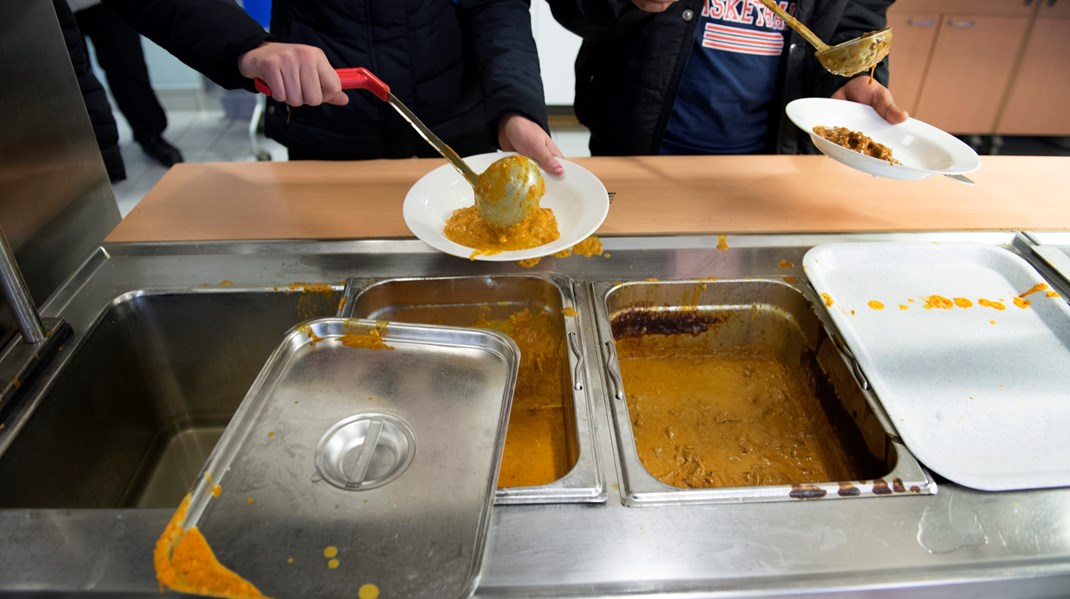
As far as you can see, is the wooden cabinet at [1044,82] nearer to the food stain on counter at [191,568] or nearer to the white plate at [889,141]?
the white plate at [889,141]

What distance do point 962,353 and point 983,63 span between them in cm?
342

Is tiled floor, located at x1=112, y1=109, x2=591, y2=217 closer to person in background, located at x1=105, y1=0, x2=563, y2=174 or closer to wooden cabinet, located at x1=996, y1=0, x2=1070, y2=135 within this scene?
person in background, located at x1=105, y1=0, x2=563, y2=174

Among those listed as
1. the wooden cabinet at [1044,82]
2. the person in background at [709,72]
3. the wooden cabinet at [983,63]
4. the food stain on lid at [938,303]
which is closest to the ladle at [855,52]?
the person in background at [709,72]

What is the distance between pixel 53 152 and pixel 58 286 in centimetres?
25

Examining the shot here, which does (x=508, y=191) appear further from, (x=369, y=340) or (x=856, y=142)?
(x=856, y=142)

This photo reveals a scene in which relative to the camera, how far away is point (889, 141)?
4.56 feet

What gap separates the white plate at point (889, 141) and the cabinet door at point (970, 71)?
2608 millimetres

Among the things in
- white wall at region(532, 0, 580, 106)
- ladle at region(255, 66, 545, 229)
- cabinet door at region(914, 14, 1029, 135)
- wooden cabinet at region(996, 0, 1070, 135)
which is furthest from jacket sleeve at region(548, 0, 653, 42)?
wooden cabinet at region(996, 0, 1070, 135)

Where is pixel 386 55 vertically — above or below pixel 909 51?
above

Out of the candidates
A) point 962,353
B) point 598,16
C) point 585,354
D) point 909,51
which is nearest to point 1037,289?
point 962,353

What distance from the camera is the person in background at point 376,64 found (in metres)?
1.19

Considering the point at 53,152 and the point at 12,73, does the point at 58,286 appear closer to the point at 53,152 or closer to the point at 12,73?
the point at 53,152

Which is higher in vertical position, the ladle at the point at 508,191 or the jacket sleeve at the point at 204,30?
the jacket sleeve at the point at 204,30

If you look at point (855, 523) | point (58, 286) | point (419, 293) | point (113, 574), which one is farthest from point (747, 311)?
point (58, 286)
